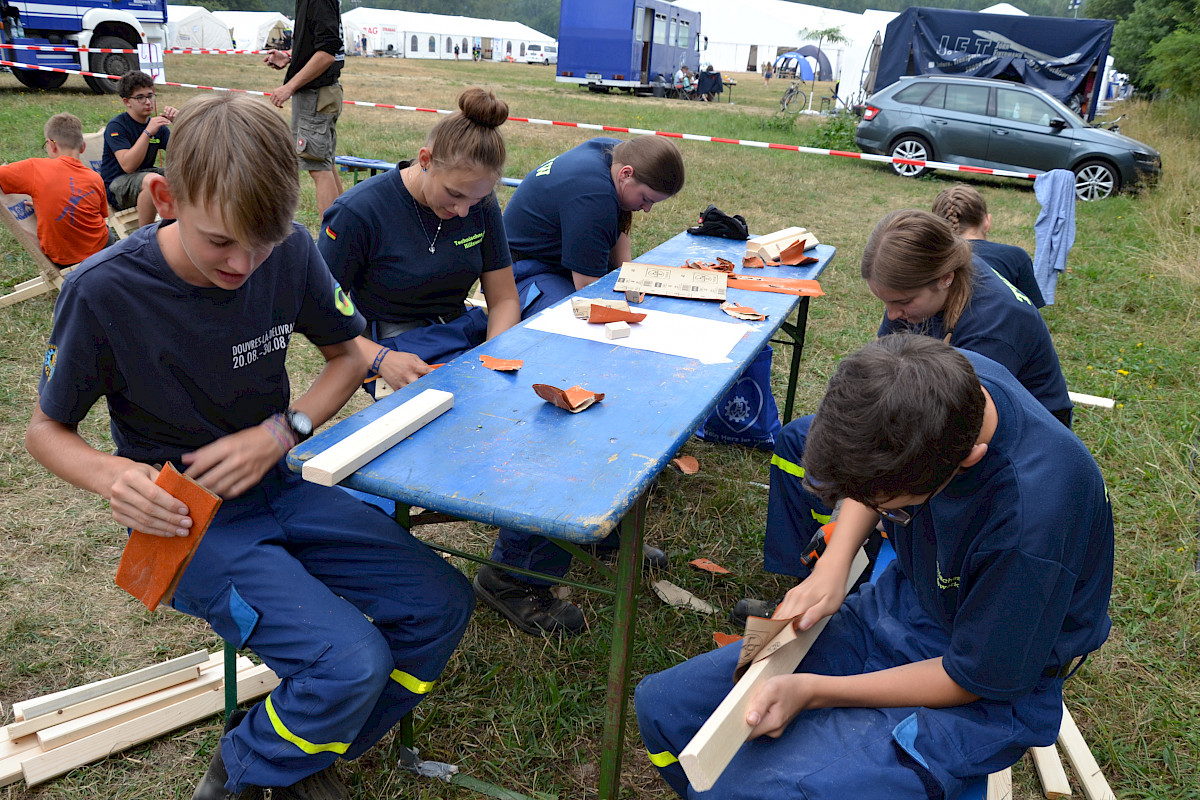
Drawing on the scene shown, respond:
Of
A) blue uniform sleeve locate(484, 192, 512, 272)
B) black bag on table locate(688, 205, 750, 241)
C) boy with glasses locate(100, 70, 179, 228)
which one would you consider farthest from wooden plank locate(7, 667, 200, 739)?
boy with glasses locate(100, 70, 179, 228)

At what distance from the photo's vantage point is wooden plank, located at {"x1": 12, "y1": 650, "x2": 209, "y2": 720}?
211 cm

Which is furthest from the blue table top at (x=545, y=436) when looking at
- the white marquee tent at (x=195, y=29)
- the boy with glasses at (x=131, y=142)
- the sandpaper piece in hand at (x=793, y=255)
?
the white marquee tent at (x=195, y=29)

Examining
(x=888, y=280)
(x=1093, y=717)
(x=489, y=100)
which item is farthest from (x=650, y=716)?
(x=489, y=100)

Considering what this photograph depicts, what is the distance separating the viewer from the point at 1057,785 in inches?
87.5

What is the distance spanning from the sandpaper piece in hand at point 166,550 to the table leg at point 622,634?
0.84 metres

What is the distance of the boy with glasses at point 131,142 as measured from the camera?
615 centimetres

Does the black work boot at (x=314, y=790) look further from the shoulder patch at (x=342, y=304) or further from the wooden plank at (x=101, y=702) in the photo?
the shoulder patch at (x=342, y=304)

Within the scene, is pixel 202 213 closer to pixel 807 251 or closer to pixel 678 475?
pixel 678 475

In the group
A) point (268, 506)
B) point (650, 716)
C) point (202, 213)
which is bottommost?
point (650, 716)

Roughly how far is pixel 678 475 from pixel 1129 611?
184 cm

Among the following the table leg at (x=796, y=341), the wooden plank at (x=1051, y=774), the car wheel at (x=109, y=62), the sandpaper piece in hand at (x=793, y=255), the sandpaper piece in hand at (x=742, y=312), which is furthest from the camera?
the car wheel at (x=109, y=62)

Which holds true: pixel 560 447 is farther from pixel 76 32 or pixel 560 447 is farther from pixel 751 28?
pixel 751 28

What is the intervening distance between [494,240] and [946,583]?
2.01 metres

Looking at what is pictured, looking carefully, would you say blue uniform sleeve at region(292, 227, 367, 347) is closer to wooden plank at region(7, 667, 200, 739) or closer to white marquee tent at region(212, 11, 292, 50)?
wooden plank at region(7, 667, 200, 739)
